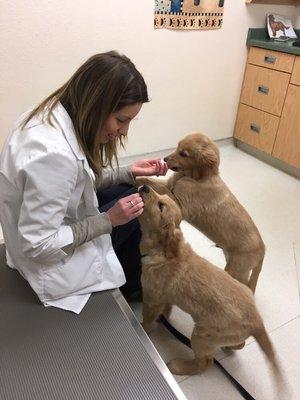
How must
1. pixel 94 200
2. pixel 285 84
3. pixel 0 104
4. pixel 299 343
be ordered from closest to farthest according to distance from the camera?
pixel 94 200, pixel 299 343, pixel 0 104, pixel 285 84

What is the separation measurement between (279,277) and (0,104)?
6.70 feet

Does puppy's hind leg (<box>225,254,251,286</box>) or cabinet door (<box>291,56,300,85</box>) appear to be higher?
cabinet door (<box>291,56,300,85</box>)

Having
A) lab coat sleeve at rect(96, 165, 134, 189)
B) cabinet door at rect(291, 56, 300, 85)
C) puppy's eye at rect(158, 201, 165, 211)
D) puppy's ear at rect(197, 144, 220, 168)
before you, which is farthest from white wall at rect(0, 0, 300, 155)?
puppy's eye at rect(158, 201, 165, 211)

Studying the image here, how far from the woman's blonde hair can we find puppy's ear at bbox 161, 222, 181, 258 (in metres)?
0.40

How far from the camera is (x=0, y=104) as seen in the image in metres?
2.31

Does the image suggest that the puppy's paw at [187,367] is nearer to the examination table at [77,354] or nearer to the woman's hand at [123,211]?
the examination table at [77,354]

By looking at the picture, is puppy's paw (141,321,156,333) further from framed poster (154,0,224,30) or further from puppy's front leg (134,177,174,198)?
framed poster (154,0,224,30)

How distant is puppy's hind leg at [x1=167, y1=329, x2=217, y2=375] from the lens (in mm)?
1302

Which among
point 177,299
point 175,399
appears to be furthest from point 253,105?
Answer: point 175,399

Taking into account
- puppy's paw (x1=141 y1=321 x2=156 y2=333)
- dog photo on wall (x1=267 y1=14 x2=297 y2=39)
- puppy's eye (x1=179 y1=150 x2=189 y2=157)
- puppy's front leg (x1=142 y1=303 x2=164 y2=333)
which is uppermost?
dog photo on wall (x1=267 y1=14 x2=297 y2=39)

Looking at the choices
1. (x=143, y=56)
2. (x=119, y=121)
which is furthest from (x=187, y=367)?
(x=143, y=56)

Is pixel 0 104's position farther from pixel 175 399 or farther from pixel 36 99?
pixel 175 399

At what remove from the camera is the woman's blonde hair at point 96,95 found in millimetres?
1054

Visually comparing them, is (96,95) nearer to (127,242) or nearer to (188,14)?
(127,242)
